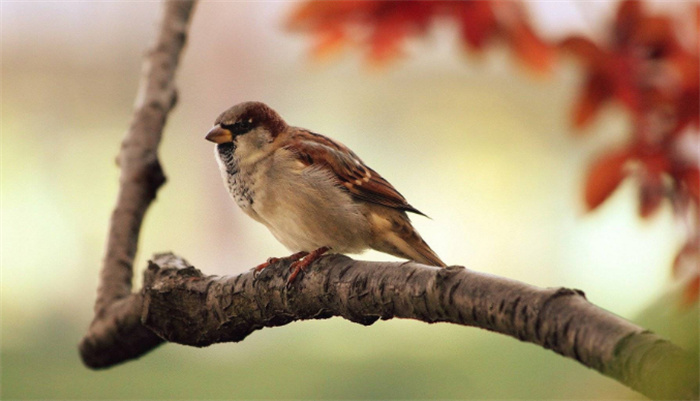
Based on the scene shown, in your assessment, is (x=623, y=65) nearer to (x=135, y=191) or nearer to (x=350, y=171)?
(x=350, y=171)

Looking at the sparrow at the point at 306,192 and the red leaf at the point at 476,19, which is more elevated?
the red leaf at the point at 476,19

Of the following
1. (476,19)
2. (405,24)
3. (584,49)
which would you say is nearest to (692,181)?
(584,49)

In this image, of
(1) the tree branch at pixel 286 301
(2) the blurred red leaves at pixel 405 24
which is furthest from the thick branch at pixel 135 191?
(2) the blurred red leaves at pixel 405 24

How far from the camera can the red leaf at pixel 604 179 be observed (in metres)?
1.33

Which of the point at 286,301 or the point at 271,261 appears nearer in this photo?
the point at 286,301

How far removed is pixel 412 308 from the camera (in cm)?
77

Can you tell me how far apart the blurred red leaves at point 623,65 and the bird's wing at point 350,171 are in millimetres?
235

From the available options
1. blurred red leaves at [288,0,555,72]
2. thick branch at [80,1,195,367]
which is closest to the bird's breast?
thick branch at [80,1,195,367]

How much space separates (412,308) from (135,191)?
63 centimetres

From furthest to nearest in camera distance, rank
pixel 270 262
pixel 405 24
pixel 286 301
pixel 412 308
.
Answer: pixel 405 24
pixel 270 262
pixel 286 301
pixel 412 308

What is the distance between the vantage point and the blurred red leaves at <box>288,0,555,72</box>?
138 centimetres

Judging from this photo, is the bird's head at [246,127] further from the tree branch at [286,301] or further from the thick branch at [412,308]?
the thick branch at [412,308]

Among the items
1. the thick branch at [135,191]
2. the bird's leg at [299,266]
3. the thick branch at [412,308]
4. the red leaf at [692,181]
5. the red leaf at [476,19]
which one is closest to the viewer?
the thick branch at [412,308]

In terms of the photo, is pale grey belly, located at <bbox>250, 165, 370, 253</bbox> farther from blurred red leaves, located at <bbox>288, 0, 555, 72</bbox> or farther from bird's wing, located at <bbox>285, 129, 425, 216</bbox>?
blurred red leaves, located at <bbox>288, 0, 555, 72</bbox>
